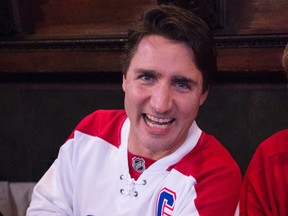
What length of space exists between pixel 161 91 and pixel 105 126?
0.36m

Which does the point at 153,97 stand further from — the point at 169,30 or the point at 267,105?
the point at 267,105

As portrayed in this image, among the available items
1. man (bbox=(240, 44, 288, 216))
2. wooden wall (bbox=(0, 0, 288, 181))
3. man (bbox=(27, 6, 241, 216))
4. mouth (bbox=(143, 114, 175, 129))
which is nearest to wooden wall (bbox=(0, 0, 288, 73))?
wooden wall (bbox=(0, 0, 288, 181))

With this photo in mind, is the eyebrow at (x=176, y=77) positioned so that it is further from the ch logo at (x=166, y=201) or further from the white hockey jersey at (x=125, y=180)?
the ch logo at (x=166, y=201)

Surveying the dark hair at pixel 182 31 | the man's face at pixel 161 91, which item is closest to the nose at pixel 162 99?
the man's face at pixel 161 91

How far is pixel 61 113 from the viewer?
7.63 feet

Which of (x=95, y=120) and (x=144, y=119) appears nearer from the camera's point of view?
Result: (x=144, y=119)

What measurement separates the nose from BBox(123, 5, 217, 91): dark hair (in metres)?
0.11

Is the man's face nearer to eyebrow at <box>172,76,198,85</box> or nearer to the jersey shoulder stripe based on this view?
eyebrow at <box>172,76,198,85</box>

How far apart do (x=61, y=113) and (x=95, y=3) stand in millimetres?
611

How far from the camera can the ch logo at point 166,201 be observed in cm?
119

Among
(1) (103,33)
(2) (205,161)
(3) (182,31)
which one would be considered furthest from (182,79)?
(1) (103,33)

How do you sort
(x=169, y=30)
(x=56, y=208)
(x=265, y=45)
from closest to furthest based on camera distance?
(x=169, y=30) → (x=56, y=208) → (x=265, y=45)

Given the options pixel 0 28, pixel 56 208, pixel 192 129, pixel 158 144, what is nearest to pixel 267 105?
pixel 192 129

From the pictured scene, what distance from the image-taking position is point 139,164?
4.20 ft
